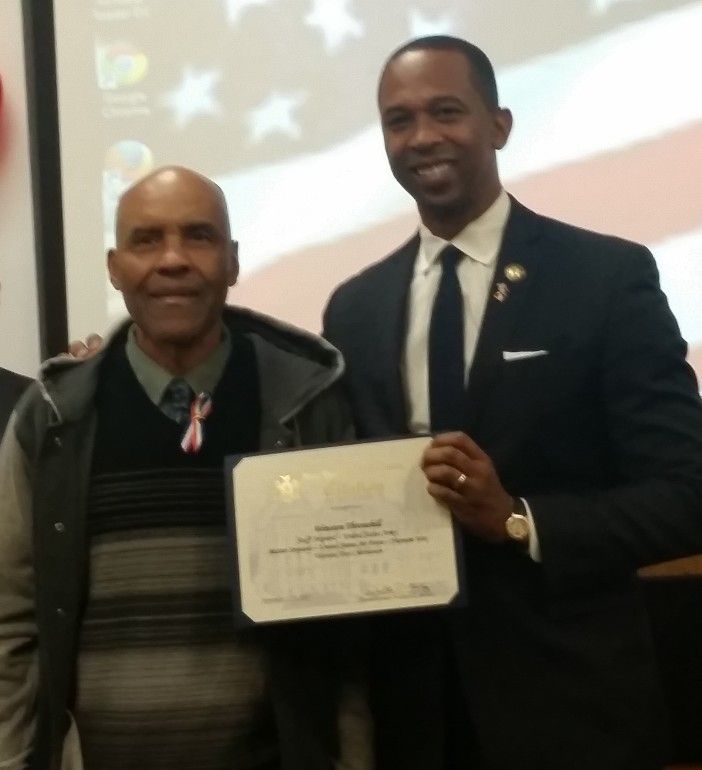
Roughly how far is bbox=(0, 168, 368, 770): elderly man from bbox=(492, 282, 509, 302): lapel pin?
0.79 feet

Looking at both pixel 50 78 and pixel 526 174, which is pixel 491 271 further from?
pixel 50 78

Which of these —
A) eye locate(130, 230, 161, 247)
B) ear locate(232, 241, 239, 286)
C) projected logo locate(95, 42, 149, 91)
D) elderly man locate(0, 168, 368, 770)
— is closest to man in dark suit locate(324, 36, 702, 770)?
elderly man locate(0, 168, 368, 770)

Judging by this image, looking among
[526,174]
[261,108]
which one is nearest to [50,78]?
[261,108]

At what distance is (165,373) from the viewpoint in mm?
1402

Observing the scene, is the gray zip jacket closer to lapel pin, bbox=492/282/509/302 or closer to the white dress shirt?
the white dress shirt

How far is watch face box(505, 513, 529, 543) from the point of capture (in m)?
1.28

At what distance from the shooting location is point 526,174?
2.12 m

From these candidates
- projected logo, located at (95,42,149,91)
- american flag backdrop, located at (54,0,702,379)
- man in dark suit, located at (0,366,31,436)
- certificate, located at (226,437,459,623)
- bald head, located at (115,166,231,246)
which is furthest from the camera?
projected logo, located at (95,42,149,91)

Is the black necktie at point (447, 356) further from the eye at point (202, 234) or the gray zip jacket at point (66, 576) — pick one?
the eye at point (202, 234)

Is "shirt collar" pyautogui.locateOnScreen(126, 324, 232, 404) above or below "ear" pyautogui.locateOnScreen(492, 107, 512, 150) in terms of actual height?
below

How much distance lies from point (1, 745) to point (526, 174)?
1487mm

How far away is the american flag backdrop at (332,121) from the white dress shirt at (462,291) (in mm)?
675

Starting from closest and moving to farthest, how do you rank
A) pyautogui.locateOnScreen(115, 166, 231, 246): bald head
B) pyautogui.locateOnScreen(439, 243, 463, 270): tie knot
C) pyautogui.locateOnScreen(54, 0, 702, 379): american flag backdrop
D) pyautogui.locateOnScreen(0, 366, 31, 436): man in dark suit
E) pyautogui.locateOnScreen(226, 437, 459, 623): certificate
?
pyautogui.locateOnScreen(226, 437, 459, 623): certificate, pyautogui.locateOnScreen(115, 166, 231, 246): bald head, pyautogui.locateOnScreen(439, 243, 463, 270): tie knot, pyautogui.locateOnScreen(0, 366, 31, 436): man in dark suit, pyautogui.locateOnScreen(54, 0, 702, 379): american flag backdrop

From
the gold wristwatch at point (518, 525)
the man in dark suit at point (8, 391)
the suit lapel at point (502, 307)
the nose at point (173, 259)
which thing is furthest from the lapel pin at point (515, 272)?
the man in dark suit at point (8, 391)
